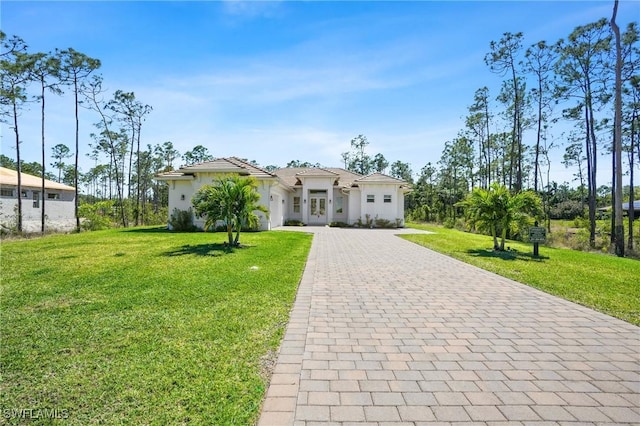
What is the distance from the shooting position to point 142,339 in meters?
3.80

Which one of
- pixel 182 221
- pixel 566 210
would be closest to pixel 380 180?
pixel 182 221

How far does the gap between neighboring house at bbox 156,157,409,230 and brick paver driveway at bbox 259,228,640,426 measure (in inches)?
635

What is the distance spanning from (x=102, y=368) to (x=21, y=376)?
69cm

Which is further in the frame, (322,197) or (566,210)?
(566,210)

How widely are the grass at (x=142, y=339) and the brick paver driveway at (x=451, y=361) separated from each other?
1.29ft

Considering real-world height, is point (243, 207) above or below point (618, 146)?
below

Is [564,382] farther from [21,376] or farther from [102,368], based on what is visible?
[21,376]

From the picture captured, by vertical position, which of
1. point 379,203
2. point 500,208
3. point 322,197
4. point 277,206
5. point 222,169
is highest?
point 222,169

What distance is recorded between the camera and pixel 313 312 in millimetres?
4988

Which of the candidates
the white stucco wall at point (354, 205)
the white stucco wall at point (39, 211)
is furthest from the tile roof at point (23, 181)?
the white stucco wall at point (354, 205)

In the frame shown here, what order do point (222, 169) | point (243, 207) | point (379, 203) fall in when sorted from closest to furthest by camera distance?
point (243, 207)
point (222, 169)
point (379, 203)

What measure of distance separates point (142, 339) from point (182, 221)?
58.0 ft

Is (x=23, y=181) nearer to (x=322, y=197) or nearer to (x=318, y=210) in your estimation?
(x=318, y=210)

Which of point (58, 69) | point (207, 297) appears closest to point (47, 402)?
point (207, 297)
